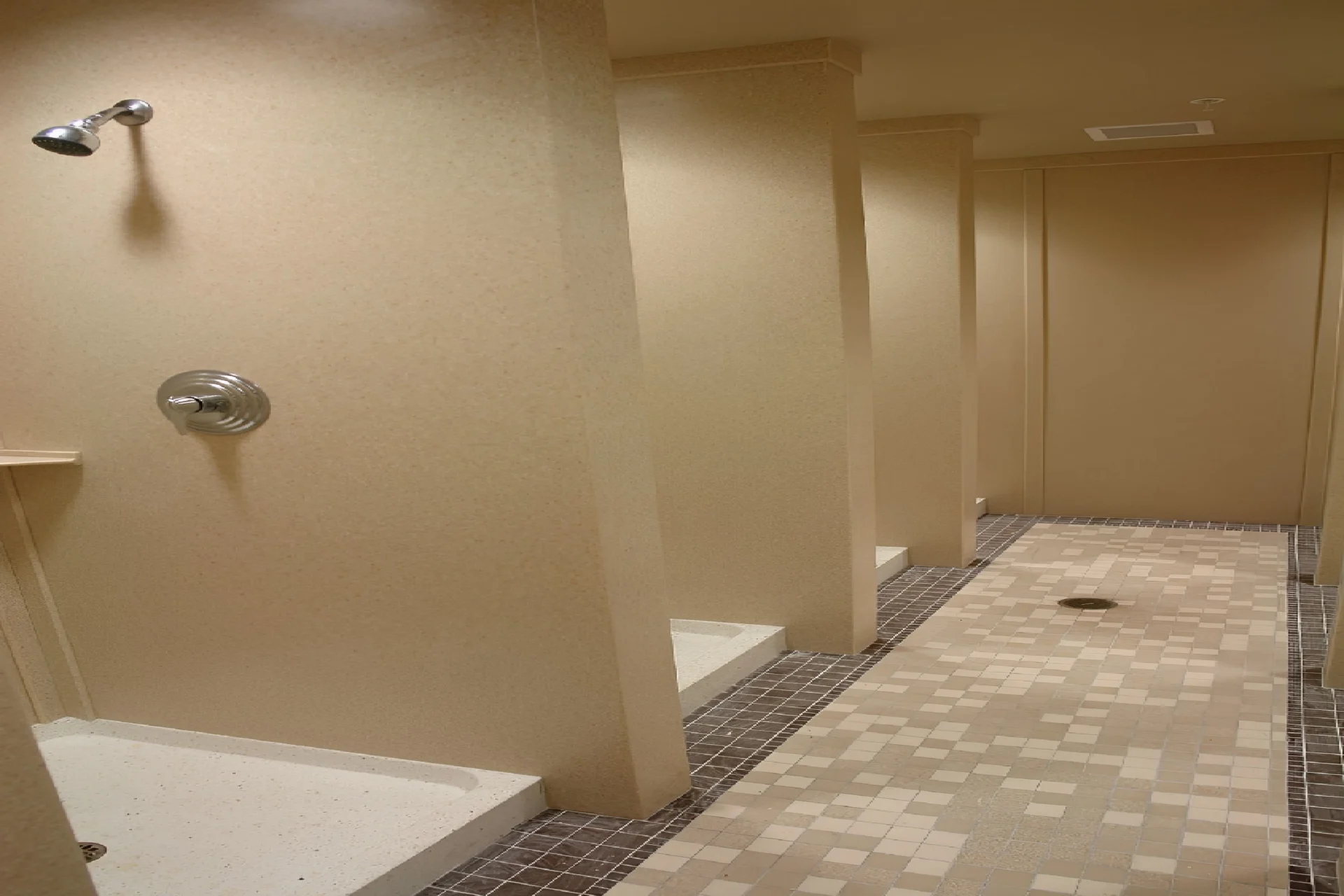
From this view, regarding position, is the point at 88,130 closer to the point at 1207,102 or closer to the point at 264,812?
the point at 264,812

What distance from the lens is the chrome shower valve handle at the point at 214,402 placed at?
A: 3662 mm

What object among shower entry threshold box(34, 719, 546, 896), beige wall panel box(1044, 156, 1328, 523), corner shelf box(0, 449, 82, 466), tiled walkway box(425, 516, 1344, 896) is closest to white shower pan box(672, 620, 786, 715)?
tiled walkway box(425, 516, 1344, 896)

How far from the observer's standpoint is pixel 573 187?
3.25 m

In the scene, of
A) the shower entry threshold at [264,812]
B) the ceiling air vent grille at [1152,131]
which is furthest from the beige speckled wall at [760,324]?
the ceiling air vent grille at [1152,131]

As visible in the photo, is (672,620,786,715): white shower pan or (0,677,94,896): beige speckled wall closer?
(0,677,94,896): beige speckled wall

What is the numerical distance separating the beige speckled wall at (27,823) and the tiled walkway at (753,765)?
5.05 ft

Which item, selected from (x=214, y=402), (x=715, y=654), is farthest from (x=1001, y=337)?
(x=214, y=402)

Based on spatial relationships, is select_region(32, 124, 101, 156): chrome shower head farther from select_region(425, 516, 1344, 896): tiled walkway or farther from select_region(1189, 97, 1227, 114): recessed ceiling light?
select_region(1189, 97, 1227, 114): recessed ceiling light

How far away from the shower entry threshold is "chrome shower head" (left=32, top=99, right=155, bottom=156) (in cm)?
218

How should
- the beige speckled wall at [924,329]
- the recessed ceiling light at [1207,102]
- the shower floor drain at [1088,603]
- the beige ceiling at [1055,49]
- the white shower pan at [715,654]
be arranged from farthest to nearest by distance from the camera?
the beige speckled wall at [924,329]
the recessed ceiling light at [1207,102]
the shower floor drain at [1088,603]
the white shower pan at [715,654]
the beige ceiling at [1055,49]

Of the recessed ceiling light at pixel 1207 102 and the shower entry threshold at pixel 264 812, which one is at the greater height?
the recessed ceiling light at pixel 1207 102

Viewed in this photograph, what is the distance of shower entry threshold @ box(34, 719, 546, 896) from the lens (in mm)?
3184

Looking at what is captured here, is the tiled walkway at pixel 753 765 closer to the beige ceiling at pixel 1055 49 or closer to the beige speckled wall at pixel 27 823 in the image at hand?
the beige speckled wall at pixel 27 823

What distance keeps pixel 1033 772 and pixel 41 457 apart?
3804mm
